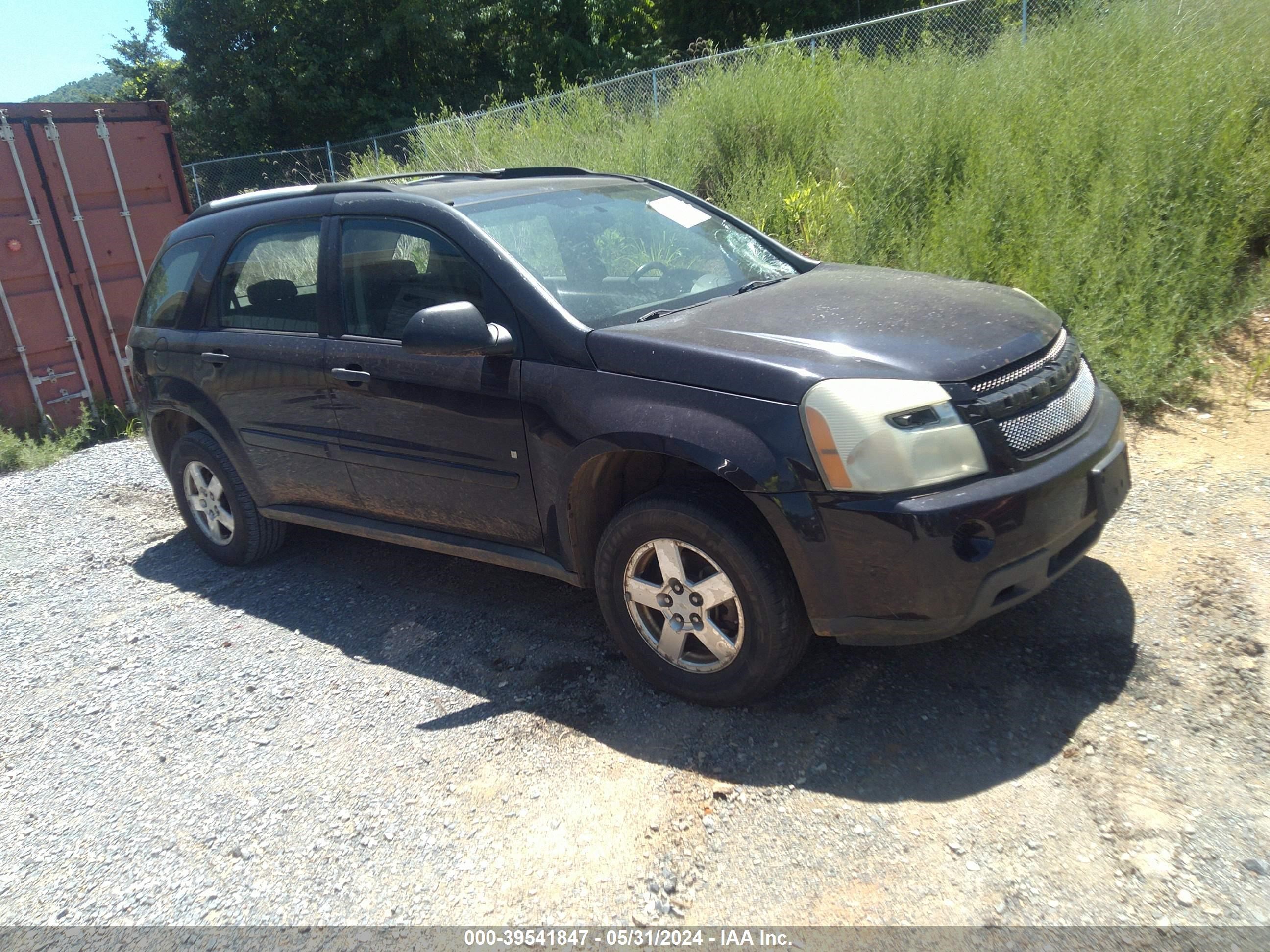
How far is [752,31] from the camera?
22.0 m

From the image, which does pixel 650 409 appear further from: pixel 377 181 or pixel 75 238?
pixel 75 238

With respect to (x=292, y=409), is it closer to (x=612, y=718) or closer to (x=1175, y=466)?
(x=612, y=718)

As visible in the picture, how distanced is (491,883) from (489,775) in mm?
514

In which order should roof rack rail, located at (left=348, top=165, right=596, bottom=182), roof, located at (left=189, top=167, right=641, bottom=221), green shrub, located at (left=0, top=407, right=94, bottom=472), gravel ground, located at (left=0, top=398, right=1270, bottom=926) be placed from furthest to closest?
green shrub, located at (left=0, top=407, right=94, bottom=472) → roof rack rail, located at (left=348, top=165, right=596, bottom=182) → roof, located at (left=189, top=167, right=641, bottom=221) → gravel ground, located at (left=0, top=398, right=1270, bottom=926)

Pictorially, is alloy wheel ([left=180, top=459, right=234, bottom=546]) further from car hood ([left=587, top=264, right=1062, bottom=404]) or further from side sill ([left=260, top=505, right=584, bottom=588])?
car hood ([left=587, top=264, right=1062, bottom=404])

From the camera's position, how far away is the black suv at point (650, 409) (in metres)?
2.92

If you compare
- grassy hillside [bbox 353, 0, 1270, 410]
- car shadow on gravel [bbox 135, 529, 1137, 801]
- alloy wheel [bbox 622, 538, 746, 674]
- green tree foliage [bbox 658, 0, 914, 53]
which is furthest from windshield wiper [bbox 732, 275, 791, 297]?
green tree foliage [bbox 658, 0, 914, 53]

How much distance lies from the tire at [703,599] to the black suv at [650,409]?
0.01 metres

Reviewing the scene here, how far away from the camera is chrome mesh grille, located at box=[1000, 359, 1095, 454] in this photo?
9.94 ft

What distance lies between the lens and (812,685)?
349 cm

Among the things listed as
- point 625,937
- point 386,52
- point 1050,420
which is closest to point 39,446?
point 625,937

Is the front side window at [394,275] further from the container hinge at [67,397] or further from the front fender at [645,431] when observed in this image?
the container hinge at [67,397]

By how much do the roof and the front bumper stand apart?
2062mm

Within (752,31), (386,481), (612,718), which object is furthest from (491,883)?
(752,31)
